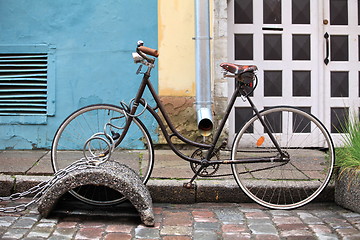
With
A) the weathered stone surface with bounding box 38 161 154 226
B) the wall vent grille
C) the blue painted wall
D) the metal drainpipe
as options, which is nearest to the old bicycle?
the weathered stone surface with bounding box 38 161 154 226

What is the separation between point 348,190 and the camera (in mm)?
4383

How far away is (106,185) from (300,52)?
397 cm

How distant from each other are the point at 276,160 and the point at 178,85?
7.58 feet

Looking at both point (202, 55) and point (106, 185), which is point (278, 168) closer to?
point (106, 185)

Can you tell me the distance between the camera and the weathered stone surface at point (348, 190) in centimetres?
428

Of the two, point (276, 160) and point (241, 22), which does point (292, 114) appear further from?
point (241, 22)

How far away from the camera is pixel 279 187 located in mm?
4625

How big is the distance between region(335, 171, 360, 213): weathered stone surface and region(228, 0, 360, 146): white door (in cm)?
248

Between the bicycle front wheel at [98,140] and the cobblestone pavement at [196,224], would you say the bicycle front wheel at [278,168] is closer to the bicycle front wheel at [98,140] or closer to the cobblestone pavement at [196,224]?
the cobblestone pavement at [196,224]

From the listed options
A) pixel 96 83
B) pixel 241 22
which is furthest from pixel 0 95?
pixel 241 22

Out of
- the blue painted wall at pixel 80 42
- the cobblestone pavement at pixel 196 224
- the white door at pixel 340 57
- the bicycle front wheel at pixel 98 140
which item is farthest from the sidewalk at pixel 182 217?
the white door at pixel 340 57

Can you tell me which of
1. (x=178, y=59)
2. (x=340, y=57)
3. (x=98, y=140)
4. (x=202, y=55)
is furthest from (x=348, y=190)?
(x=340, y=57)

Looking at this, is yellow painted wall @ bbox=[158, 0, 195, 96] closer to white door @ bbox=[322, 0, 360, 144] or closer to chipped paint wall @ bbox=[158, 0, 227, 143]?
chipped paint wall @ bbox=[158, 0, 227, 143]

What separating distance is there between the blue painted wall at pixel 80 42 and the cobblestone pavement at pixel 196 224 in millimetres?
2050
